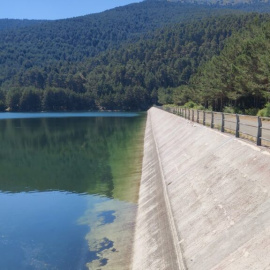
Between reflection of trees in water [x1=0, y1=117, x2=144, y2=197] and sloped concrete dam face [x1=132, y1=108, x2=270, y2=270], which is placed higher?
sloped concrete dam face [x1=132, y1=108, x2=270, y2=270]

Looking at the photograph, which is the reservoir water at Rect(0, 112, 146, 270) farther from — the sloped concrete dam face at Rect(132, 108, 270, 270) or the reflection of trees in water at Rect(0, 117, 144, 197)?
the sloped concrete dam face at Rect(132, 108, 270, 270)

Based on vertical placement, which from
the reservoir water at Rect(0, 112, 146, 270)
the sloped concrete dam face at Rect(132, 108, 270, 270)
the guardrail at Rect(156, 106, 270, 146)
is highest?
the guardrail at Rect(156, 106, 270, 146)

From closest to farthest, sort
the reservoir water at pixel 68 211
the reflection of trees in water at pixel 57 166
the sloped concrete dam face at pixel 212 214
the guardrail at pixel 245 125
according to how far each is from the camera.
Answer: the sloped concrete dam face at pixel 212 214 < the guardrail at pixel 245 125 < the reservoir water at pixel 68 211 < the reflection of trees in water at pixel 57 166

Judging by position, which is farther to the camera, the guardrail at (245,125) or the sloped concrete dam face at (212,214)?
the guardrail at (245,125)

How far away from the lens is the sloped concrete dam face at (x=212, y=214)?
6957 millimetres

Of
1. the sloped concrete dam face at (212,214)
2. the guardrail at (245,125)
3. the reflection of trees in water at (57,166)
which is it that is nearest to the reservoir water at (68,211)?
the reflection of trees in water at (57,166)

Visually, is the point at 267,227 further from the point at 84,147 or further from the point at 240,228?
the point at 84,147

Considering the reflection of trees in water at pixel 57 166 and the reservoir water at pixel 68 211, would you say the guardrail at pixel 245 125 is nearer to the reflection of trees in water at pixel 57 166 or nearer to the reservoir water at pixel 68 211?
the reservoir water at pixel 68 211

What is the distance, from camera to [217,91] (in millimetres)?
61500

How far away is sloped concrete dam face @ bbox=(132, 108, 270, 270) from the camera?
22.8ft

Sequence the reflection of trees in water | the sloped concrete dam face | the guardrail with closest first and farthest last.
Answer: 1. the sloped concrete dam face
2. the guardrail
3. the reflection of trees in water

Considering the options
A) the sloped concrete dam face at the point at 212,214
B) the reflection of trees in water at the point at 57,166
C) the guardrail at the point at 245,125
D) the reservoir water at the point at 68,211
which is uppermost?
the guardrail at the point at 245,125

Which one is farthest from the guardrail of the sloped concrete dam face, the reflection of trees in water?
the reflection of trees in water

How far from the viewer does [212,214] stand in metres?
9.00
